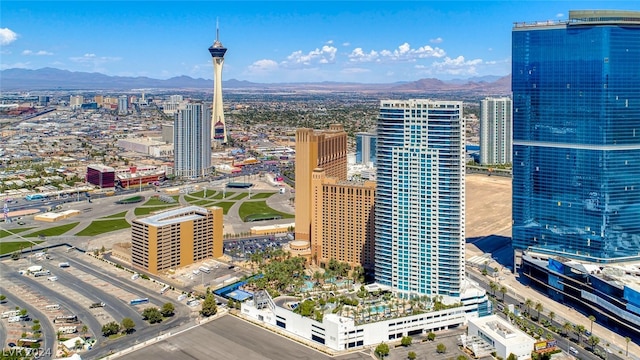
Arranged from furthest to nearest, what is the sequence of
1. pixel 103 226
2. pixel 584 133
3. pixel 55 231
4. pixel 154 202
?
pixel 154 202 → pixel 103 226 → pixel 55 231 → pixel 584 133

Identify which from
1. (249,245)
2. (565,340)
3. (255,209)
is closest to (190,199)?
(255,209)

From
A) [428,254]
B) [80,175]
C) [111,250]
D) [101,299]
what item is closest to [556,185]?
[428,254]

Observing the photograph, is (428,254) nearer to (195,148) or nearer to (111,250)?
(111,250)

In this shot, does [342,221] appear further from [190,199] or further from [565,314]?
[190,199]

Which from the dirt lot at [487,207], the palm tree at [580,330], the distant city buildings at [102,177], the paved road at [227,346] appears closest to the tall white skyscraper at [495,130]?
the dirt lot at [487,207]

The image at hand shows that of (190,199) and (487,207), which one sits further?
(190,199)

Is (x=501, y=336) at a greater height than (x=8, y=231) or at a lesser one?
lesser
